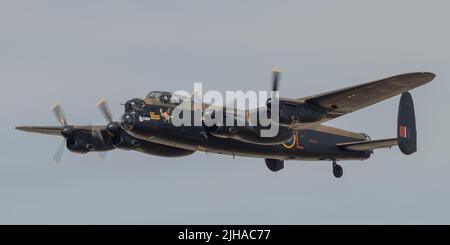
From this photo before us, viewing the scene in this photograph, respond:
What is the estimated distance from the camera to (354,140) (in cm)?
4466

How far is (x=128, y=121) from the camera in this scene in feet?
123

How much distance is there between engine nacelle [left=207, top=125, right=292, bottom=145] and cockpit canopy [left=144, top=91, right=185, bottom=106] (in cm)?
165

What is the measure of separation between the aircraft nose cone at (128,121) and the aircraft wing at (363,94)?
21.0 feet

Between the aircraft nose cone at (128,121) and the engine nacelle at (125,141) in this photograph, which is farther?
the engine nacelle at (125,141)

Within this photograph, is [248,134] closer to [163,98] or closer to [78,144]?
[163,98]

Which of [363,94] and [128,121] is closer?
[128,121]

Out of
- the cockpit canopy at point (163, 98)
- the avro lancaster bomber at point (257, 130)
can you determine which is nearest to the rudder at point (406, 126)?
the avro lancaster bomber at point (257, 130)

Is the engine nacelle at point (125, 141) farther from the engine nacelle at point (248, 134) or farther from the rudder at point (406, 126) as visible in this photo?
the rudder at point (406, 126)

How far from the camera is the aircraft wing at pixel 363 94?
36000mm

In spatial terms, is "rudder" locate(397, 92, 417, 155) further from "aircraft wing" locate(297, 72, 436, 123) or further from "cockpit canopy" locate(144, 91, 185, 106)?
"cockpit canopy" locate(144, 91, 185, 106)

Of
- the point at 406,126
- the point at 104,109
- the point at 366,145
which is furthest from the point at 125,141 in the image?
the point at 406,126

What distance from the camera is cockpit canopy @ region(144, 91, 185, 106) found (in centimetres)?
3816

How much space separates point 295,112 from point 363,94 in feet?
8.77

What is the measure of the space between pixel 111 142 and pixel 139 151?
150 centimetres
